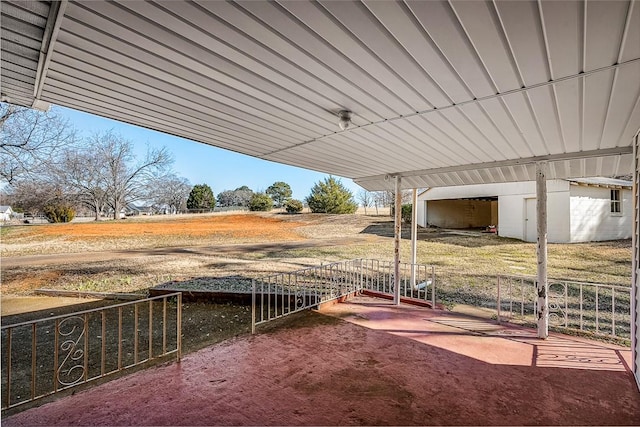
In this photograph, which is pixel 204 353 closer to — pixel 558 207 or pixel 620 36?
pixel 620 36

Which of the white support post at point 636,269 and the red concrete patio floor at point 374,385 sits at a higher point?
the white support post at point 636,269

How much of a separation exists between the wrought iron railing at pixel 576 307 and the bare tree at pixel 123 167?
22.7 metres

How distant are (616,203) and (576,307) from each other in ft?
35.8

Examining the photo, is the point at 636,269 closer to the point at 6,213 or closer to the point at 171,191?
the point at 6,213

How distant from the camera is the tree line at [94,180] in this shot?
1015 cm

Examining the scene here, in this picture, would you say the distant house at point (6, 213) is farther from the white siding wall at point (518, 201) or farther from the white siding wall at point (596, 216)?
the white siding wall at point (596, 216)

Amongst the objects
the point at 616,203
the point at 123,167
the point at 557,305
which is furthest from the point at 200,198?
the point at 616,203

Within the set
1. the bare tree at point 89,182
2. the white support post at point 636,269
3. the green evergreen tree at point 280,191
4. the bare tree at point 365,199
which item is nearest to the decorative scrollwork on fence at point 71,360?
the white support post at point 636,269

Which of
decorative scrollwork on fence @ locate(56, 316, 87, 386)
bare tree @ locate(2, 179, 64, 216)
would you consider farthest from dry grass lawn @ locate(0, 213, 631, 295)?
Answer: decorative scrollwork on fence @ locate(56, 316, 87, 386)

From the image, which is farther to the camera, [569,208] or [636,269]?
[569,208]

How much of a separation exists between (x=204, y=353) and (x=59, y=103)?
2.74 metres

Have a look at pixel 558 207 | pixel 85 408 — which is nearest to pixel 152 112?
pixel 85 408

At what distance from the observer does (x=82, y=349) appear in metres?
3.95

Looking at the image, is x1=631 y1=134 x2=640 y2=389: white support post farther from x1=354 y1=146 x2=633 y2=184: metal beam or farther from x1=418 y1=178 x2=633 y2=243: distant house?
x1=418 y1=178 x2=633 y2=243: distant house
